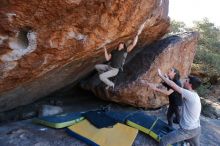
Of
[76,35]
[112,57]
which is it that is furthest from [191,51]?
[76,35]

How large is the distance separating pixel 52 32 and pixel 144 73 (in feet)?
13.2

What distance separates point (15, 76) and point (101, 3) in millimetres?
2407

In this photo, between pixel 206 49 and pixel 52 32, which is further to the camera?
pixel 206 49

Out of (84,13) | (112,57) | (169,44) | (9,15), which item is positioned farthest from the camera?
(169,44)

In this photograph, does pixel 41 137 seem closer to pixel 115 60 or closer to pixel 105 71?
pixel 105 71

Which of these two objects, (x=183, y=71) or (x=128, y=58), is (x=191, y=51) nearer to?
(x=183, y=71)

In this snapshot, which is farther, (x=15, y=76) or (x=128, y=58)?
(x=128, y=58)

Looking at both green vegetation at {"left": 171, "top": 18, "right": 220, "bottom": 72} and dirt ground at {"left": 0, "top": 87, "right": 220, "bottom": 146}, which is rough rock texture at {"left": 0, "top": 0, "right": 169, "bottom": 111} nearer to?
dirt ground at {"left": 0, "top": 87, "right": 220, "bottom": 146}

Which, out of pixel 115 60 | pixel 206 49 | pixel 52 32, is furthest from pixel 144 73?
pixel 206 49

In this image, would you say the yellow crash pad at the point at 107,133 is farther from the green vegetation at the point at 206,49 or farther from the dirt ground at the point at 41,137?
the green vegetation at the point at 206,49

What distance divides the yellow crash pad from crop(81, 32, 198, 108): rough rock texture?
2057 millimetres

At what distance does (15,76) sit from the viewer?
697 centimetres

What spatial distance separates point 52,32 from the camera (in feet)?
20.7

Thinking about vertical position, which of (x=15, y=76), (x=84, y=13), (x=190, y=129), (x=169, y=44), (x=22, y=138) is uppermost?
(x=84, y=13)
